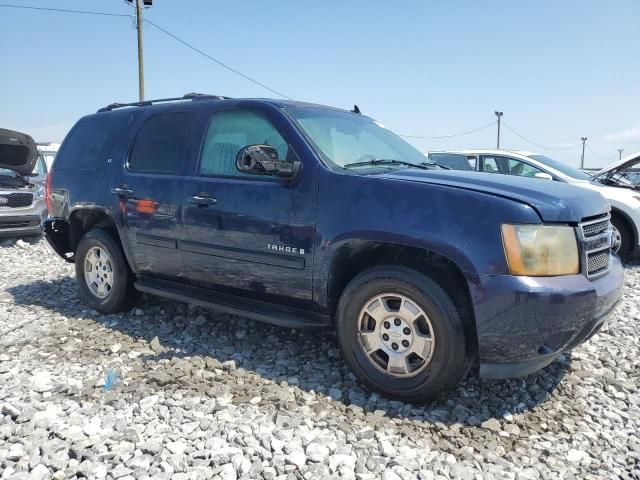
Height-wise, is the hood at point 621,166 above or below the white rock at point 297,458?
above

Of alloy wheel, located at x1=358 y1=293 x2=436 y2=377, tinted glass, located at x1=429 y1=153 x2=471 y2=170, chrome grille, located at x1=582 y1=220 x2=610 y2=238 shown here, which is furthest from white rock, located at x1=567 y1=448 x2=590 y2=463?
tinted glass, located at x1=429 y1=153 x2=471 y2=170

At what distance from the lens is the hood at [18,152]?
8875 millimetres

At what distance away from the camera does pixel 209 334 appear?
13.8 ft

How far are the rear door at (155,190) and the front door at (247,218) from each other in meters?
0.17

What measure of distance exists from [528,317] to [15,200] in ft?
30.3

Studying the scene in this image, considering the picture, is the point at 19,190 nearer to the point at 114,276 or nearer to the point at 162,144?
the point at 114,276

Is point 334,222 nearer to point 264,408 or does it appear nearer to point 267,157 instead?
point 267,157

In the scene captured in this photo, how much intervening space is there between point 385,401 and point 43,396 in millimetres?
2171

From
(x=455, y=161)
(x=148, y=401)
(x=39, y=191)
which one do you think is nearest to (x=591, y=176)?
(x=455, y=161)

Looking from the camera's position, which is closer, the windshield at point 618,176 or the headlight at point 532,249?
the headlight at point 532,249

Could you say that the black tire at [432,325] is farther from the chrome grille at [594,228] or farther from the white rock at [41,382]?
the white rock at [41,382]

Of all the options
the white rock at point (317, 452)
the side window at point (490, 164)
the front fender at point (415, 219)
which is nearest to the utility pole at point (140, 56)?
the side window at point (490, 164)

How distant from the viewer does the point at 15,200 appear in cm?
884

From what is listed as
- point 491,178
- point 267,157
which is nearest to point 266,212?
point 267,157
